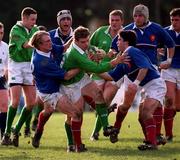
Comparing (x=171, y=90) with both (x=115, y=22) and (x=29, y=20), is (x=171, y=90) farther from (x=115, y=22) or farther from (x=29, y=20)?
(x=29, y=20)

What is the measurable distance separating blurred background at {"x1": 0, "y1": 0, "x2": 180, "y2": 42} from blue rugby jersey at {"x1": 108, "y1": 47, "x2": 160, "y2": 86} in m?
33.6

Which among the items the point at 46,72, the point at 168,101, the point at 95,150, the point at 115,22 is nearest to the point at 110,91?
the point at 168,101

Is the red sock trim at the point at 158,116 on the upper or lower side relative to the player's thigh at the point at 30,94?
lower

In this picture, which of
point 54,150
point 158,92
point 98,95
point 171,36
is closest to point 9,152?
point 54,150

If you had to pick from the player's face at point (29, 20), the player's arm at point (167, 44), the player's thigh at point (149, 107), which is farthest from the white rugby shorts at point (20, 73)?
the player's thigh at point (149, 107)

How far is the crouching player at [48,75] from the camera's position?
12.5 meters

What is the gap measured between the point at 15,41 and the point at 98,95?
204cm

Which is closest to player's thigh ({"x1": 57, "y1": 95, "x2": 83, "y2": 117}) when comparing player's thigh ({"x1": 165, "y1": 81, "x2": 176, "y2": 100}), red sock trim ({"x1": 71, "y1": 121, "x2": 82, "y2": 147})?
red sock trim ({"x1": 71, "y1": 121, "x2": 82, "y2": 147})

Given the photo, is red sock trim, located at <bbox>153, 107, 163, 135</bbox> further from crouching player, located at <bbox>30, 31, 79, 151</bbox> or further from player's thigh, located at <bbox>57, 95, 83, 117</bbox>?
crouching player, located at <bbox>30, 31, 79, 151</bbox>

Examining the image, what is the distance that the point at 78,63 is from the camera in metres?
12.5

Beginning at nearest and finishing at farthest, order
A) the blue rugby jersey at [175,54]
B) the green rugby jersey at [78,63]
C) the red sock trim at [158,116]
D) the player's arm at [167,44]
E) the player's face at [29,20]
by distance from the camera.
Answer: the green rugby jersey at [78,63] → the red sock trim at [158,116] → the player's arm at [167,44] → the player's face at [29,20] → the blue rugby jersey at [175,54]

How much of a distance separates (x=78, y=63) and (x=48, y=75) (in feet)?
1.56

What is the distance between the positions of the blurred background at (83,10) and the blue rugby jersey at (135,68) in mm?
33591

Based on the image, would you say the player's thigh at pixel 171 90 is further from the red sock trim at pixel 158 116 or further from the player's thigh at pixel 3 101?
the player's thigh at pixel 3 101
